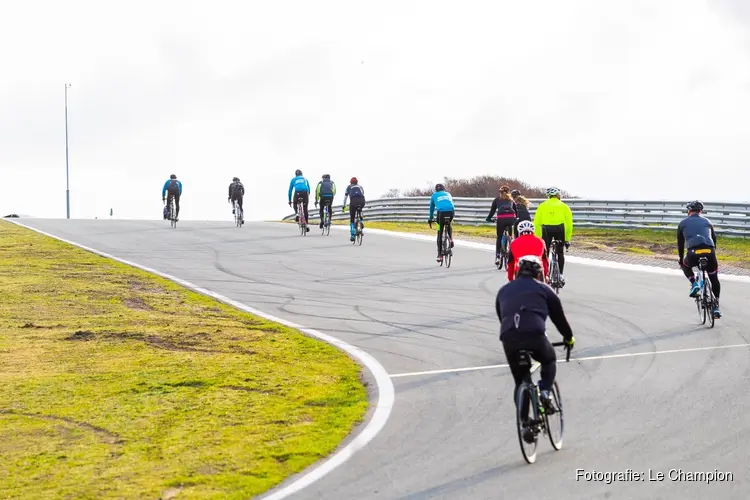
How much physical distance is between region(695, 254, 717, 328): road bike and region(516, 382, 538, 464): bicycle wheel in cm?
791

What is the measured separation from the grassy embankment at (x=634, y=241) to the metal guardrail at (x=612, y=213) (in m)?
0.33

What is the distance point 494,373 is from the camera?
38.5 ft

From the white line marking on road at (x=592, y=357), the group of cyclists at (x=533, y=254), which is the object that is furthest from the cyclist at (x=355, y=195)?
the white line marking on road at (x=592, y=357)

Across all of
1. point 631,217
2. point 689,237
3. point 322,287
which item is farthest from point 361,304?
point 631,217

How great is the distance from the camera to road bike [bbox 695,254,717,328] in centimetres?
1506

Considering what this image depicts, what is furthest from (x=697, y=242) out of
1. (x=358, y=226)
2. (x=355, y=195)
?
(x=358, y=226)

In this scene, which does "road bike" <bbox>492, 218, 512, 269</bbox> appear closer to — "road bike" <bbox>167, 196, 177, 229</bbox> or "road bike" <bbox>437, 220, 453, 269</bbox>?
"road bike" <bbox>437, 220, 453, 269</bbox>

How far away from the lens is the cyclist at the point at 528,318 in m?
7.94

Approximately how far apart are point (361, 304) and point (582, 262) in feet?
31.4

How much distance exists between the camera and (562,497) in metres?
7.09

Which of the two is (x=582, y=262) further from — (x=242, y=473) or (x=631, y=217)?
(x=242, y=473)

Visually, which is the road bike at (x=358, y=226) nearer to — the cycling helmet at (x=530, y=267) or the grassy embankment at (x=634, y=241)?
the grassy embankment at (x=634, y=241)

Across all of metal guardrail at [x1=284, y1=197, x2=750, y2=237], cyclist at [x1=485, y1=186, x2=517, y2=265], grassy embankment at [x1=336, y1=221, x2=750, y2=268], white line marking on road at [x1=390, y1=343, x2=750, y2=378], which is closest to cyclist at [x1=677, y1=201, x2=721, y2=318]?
white line marking on road at [x1=390, y1=343, x2=750, y2=378]

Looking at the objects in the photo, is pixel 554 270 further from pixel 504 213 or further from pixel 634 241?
pixel 634 241
